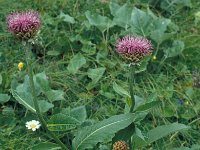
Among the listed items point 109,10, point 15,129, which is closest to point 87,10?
point 109,10

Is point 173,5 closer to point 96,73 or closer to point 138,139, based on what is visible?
point 96,73

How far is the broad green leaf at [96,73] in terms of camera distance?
3.06 meters

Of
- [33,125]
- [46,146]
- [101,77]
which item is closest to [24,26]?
[46,146]

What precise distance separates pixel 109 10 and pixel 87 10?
226 millimetres

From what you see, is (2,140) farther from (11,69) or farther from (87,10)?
(87,10)

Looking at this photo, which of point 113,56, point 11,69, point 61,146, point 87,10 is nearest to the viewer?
point 61,146

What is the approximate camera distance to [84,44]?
335 centimetres

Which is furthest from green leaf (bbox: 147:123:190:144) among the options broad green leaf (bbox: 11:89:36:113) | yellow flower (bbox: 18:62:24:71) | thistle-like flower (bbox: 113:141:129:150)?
yellow flower (bbox: 18:62:24:71)

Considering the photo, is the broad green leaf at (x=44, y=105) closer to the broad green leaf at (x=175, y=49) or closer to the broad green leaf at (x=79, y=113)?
the broad green leaf at (x=79, y=113)

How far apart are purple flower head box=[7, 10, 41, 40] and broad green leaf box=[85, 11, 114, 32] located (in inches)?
56.0

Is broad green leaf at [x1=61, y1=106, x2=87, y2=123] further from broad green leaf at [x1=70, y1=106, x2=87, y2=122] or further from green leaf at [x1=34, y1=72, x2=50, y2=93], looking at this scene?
green leaf at [x1=34, y1=72, x2=50, y2=93]

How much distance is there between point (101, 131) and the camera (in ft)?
7.01

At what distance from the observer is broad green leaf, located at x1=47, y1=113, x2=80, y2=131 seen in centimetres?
220

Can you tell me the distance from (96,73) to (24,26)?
120cm
